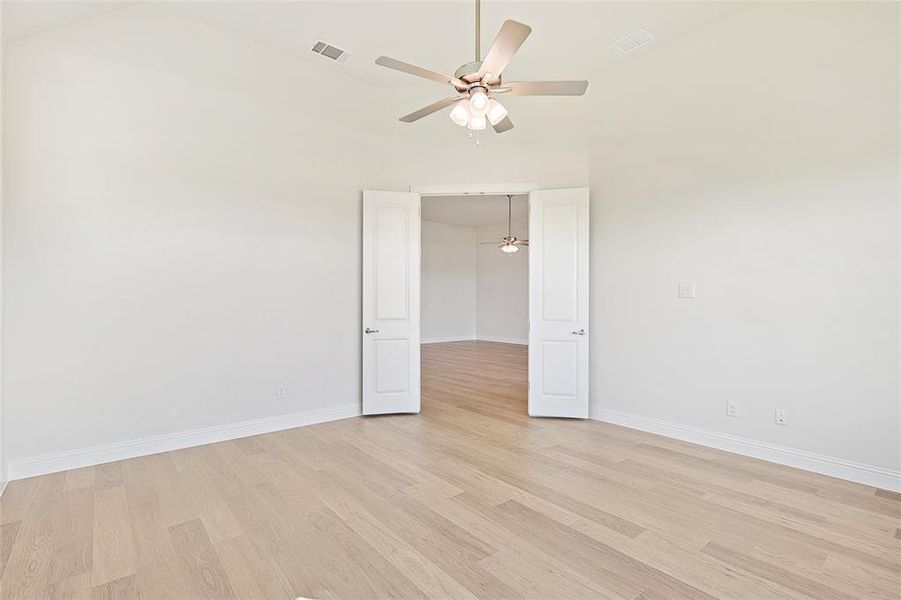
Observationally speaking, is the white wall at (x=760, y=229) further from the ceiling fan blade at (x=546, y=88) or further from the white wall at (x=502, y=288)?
the white wall at (x=502, y=288)

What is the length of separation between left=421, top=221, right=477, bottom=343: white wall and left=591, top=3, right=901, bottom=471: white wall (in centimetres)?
A: 748

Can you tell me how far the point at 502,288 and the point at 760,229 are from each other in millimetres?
8610

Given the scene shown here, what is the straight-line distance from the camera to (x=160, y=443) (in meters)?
3.62

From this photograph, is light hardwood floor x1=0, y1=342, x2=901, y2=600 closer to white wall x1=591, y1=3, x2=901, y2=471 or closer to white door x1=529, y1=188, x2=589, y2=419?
white wall x1=591, y1=3, x2=901, y2=471

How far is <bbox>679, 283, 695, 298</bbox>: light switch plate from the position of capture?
13.0ft

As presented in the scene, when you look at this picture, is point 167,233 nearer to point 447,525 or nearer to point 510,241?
point 447,525

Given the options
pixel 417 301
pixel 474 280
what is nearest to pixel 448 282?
pixel 474 280

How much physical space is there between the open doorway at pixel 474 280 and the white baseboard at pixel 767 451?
14.3 ft

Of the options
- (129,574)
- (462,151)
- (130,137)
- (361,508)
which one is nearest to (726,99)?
(462,151)

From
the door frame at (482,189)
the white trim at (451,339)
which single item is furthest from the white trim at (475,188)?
the white trim at (451,339)

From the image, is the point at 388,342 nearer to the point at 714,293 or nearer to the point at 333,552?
the point at 333,552

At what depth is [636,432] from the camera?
4219 mm

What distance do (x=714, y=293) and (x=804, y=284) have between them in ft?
2.04

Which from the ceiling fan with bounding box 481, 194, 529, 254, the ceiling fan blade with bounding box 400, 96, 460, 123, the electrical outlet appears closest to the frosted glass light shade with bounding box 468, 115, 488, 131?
the ceiling fan blade with bounding box 400, 96, 460, 123
